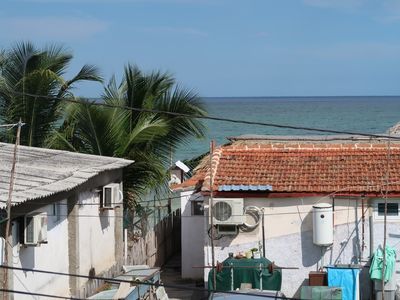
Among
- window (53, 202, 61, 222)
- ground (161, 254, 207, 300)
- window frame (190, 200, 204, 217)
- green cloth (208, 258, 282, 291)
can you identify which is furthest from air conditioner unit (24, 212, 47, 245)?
window frame (190, 200, 204, 217)

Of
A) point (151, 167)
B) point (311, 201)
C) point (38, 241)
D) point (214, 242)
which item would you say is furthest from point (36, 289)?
point (151, 167)

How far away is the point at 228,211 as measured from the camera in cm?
1869

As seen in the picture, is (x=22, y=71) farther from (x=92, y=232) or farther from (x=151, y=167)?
(x=92, y=232)

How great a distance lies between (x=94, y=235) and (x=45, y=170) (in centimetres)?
295

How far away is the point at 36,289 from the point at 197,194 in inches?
291

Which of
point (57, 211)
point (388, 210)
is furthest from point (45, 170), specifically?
point (388, 210)

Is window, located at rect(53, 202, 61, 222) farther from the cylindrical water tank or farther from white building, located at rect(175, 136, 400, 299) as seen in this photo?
the cylindrical water tank

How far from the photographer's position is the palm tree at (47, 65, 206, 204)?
73.4 feet

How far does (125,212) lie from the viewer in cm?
2275

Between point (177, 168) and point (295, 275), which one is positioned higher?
point (177, 168)

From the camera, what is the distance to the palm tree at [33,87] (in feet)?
74.9

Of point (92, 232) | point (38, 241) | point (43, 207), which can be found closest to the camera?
point (38, 241)

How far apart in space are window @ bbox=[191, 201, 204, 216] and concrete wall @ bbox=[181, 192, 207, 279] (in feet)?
0.32

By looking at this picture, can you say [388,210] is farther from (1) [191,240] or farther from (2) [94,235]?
(2) [94,235]
